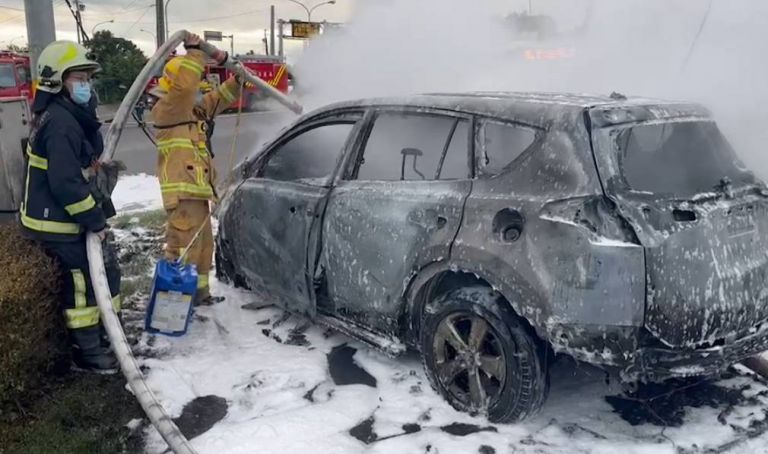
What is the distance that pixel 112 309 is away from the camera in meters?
3.89

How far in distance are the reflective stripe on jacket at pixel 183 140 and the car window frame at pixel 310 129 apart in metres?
0.35

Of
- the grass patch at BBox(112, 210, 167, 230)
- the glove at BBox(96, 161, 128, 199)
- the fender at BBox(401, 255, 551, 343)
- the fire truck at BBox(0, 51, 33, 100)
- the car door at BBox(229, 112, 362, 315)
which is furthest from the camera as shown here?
the fire truck at BBox(0, 51, 33, 100)

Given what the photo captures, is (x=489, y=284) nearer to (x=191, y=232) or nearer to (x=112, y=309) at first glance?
(x=112, y=309)

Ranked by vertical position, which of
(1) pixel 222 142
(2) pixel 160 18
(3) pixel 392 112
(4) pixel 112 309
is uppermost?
(2) pixel 160 18

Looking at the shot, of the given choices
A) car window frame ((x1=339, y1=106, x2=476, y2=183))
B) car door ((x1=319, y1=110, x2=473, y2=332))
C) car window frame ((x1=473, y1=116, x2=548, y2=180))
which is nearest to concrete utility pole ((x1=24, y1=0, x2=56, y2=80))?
car window frame ((x1=339, y1=106, x2=476, y2=183))

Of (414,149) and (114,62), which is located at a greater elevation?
(114,62)

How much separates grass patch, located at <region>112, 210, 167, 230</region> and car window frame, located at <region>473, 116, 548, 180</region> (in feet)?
16.2

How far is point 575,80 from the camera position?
26.4ft

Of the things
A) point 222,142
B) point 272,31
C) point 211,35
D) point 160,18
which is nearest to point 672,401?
point 211,35

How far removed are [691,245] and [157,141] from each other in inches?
148

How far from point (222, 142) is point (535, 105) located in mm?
14246

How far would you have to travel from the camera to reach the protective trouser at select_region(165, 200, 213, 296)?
5.16 meters

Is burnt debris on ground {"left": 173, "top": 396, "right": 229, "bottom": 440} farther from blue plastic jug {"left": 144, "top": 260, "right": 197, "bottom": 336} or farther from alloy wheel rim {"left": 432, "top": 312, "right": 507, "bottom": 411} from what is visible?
alloy wheel rim {"left": 432, "top": 312, "right": 507, "bottom": 411}

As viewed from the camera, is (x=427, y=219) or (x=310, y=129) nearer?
(x=427, y=219)
